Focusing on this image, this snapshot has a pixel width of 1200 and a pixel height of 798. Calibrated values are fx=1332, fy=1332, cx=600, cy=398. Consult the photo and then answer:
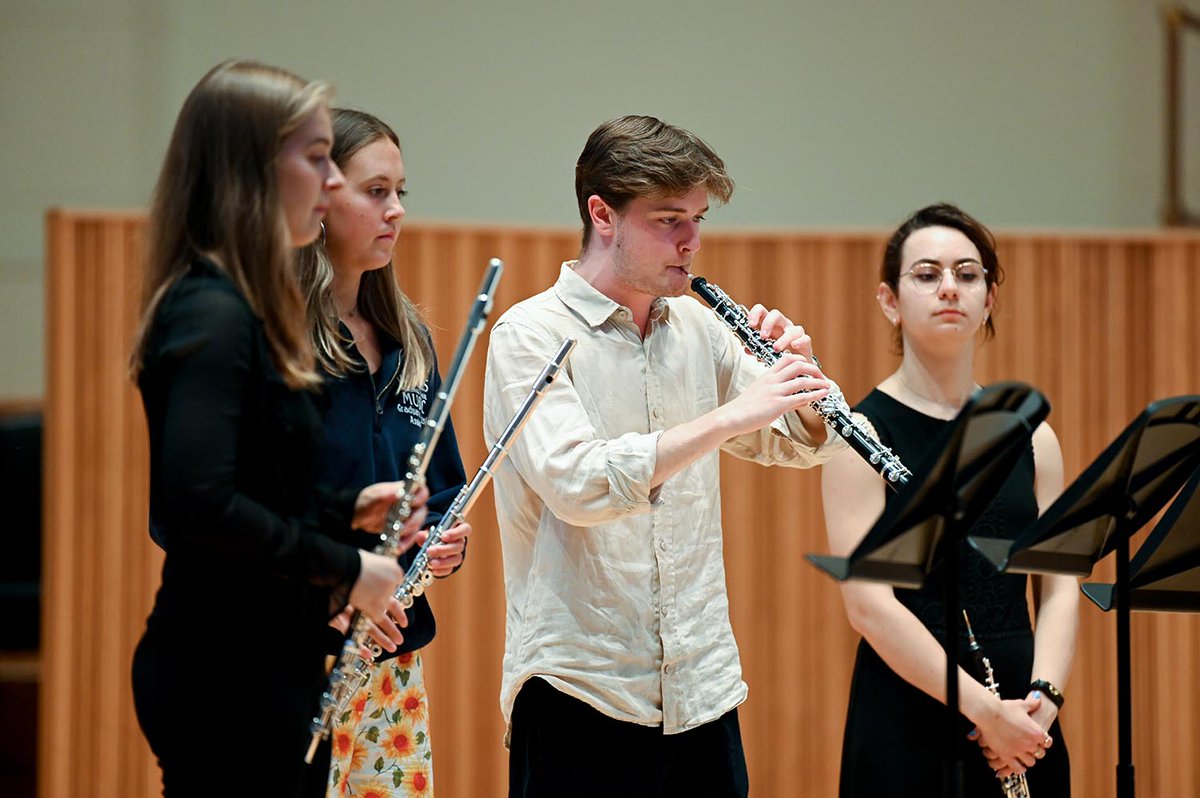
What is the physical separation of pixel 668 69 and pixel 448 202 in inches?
33.5

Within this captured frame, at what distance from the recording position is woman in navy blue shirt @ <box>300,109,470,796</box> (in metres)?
1.97

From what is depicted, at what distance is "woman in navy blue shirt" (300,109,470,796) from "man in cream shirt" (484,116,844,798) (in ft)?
0.44

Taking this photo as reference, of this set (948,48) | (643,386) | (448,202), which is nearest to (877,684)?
(643,386)

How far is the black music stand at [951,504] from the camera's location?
5.58 ft

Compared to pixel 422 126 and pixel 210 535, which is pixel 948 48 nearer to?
pixel 422 126

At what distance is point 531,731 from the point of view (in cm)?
206

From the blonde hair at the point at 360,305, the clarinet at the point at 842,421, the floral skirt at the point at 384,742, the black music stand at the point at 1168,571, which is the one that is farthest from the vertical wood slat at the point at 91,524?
the black music stand at the point at 1168,571

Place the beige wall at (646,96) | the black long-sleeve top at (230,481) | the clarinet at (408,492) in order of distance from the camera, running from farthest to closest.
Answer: the beige wall at (646,96) < the clarinet at (408,492) < the black long-sleeve top at (230,481)

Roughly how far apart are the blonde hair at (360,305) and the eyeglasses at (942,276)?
3.05 ft

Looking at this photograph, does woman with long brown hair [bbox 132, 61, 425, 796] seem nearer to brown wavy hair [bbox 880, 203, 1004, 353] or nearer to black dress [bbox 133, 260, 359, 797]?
black dress [bbox 133, 260, 359, 797]

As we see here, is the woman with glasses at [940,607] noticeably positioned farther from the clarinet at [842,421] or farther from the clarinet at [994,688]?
the clarinet at [842,421]

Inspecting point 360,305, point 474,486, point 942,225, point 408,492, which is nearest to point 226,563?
point 408,492

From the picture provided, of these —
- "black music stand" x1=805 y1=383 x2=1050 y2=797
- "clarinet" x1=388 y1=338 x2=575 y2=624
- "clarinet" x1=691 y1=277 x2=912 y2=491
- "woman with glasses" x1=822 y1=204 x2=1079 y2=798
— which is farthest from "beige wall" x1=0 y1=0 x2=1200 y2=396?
"black music stand" x1=805 y1=383 x2=1050 y2=797

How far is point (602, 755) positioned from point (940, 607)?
69cm
